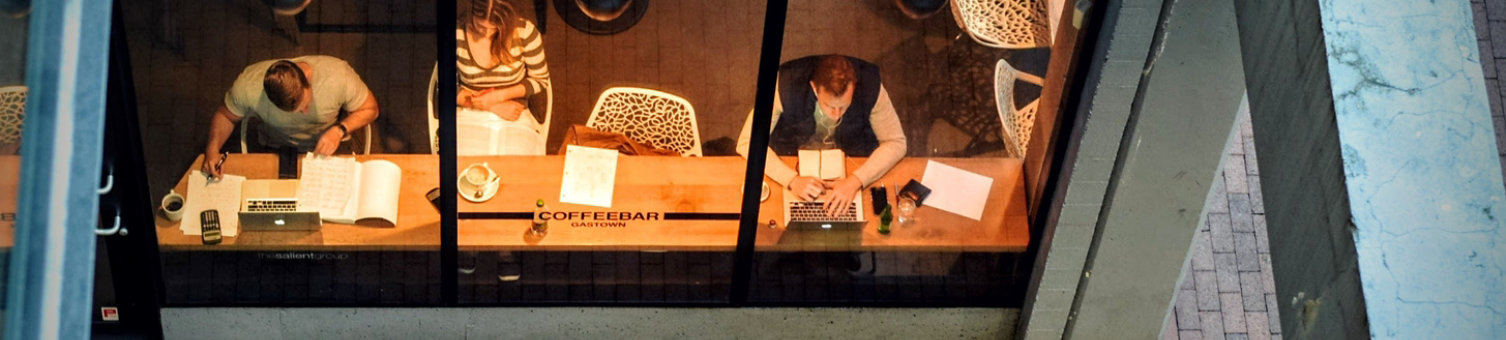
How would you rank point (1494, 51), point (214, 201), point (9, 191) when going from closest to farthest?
point (9, 191) → point (214, 201) → point (1494, 51)

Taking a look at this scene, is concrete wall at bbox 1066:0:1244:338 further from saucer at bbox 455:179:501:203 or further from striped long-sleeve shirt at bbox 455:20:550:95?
saucer at bbox 455:179:501:203

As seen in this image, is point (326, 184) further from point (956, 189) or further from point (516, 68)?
point (956, 189)

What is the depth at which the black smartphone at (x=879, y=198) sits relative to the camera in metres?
6.39

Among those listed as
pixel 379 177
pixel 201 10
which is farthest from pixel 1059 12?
pixel 201 10

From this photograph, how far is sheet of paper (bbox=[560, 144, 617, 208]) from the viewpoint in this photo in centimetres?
625

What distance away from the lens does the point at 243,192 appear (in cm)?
642

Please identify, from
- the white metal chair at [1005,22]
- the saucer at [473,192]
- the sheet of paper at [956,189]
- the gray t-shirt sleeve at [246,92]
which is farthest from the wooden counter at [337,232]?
the white metal chair at [1005,22]

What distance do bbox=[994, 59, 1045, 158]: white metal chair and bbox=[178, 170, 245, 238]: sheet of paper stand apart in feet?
Result: 10.9

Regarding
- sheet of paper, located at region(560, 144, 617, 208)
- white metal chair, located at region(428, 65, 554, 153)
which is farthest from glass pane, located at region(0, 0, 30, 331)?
sheet of paper, located at region(560, 144, 617, 208)

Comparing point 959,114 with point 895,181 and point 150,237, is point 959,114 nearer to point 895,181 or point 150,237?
point 895,181

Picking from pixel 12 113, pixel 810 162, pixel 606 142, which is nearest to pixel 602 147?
pixel 606 142

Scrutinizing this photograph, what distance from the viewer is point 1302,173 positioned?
3.59 metres

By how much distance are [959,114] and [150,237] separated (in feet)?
12.0

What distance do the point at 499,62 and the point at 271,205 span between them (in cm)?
139
